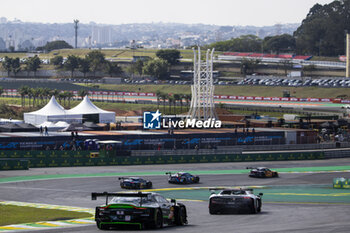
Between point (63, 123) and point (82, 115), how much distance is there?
30.5 feet

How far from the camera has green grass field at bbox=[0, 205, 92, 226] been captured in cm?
2684

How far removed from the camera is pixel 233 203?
2836cm

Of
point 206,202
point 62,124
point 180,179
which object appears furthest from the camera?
point 62,124

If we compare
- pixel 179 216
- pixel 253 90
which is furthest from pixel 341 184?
pixel 253 90

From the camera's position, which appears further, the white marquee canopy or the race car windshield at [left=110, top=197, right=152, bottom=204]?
the white marquee canopy

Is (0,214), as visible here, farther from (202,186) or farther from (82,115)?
(82,115)

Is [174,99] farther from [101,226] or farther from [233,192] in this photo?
[101,226]

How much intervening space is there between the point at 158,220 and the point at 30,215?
8112 millimetres

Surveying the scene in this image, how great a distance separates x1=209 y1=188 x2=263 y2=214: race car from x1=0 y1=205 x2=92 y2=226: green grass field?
532 cm

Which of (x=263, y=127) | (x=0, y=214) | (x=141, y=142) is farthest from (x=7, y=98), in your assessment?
(x=0, y=214)

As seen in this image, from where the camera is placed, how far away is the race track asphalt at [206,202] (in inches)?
947

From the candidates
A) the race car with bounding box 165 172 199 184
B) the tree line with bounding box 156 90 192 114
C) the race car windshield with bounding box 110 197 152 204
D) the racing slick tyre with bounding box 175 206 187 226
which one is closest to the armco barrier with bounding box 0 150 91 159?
the race car with bounding box 165 172 199 184

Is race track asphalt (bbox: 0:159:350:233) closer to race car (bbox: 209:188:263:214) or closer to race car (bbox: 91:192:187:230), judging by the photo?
race car (bbox: 209:188:263:214)

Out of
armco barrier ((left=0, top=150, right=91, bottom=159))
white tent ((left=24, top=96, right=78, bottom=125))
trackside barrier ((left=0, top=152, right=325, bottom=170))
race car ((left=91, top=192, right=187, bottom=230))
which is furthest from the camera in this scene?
white tent ((left=24, top=96, right=78, bottom=125))
